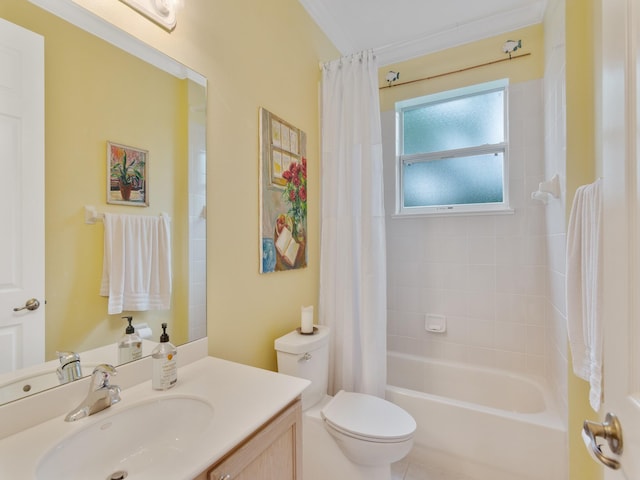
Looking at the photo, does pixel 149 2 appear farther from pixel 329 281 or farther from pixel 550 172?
pixel 550 172

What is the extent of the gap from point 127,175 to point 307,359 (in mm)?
1129

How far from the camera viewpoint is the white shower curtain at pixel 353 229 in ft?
5.90

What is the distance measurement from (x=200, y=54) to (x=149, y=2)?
223 millimetres

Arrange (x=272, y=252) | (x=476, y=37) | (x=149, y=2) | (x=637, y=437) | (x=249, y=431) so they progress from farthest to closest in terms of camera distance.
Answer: (x=476, y=37) → (x=272, y=252) → (x=149, y=2) → (x=249, y=431) → (x=637, y=437)

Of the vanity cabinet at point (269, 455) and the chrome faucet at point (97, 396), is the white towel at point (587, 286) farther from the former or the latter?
the chrome faucet at point (97, 396)

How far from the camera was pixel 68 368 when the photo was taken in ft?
2.65

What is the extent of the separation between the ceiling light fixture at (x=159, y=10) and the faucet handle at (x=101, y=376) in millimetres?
1127

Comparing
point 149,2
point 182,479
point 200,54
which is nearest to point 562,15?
point 200,54

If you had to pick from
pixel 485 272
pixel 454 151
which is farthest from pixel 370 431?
pixel 454 151

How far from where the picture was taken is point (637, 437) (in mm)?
482

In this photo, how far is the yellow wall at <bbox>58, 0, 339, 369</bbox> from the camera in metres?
1.19

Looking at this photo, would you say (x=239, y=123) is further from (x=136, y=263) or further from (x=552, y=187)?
(x=552, y=187)

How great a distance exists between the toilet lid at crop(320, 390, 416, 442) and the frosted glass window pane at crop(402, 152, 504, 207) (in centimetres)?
157

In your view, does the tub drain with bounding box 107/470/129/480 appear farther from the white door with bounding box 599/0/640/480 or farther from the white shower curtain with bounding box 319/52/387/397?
the white shower curtain with bounding box 319/52/387/397
